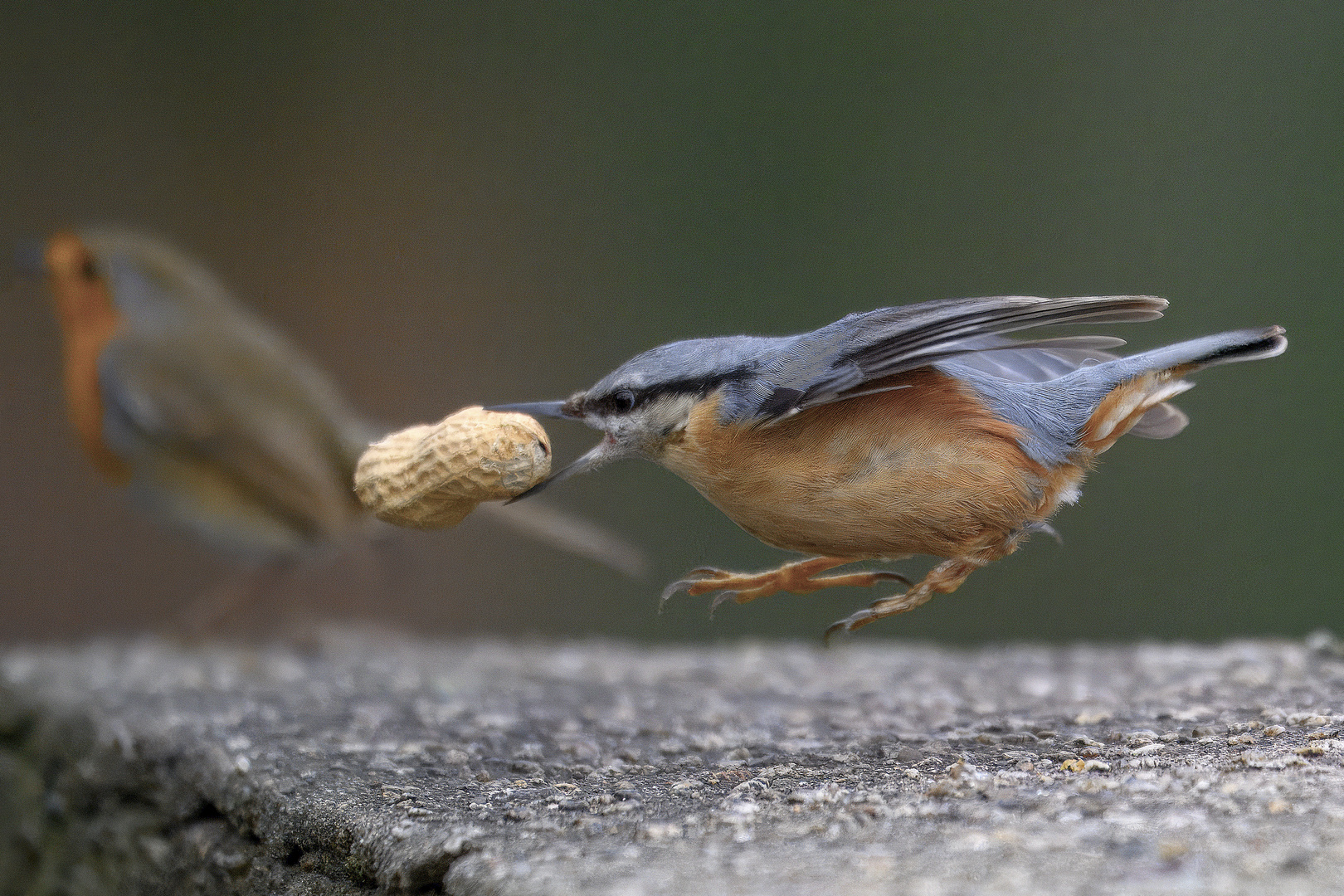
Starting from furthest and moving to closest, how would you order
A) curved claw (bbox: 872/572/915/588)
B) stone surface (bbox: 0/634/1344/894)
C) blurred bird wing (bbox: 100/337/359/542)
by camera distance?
1. blurred bird wing (bbox: 100/337/359/542)
2. curved claw (bbox: 872/572/915/588)
3. stone surface (bbox: 0/634/1344/894)

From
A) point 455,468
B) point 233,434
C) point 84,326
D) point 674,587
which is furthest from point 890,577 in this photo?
point 84,326

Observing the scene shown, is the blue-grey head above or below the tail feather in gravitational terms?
above

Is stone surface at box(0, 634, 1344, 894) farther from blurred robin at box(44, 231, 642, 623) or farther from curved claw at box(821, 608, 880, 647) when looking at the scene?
blurred robin at box(44, 231, 642, 623)

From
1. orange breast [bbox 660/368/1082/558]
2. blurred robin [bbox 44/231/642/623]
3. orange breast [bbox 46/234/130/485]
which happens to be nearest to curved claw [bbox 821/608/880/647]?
orange breast [bbox 660/368/1082/558]

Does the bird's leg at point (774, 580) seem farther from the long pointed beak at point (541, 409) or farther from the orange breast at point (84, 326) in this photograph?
the orange breast at point (84, 326)

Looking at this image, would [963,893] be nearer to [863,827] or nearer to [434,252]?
[863,827]

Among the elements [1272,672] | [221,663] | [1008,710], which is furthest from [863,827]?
[221,663]

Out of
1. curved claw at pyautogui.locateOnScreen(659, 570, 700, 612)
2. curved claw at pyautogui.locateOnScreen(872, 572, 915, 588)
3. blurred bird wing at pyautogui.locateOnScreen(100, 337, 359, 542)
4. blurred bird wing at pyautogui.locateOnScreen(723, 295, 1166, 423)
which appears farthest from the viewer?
blurred bird wing at pyautogui.locateOnScreen(100, 337, 359, 542)
